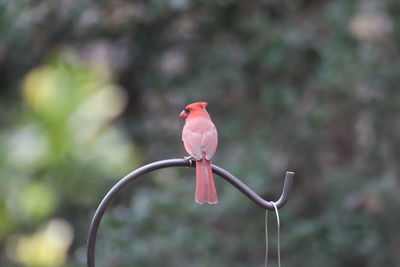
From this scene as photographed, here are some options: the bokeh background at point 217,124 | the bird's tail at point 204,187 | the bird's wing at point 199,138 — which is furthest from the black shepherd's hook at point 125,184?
A: the bokeh background at point 217,124

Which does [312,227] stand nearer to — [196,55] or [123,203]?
[196,55]

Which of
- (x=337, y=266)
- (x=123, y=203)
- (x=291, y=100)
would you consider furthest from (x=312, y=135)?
(x=123, y=203)

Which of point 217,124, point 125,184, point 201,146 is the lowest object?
point 125,184

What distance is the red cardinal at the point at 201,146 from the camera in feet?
7.27

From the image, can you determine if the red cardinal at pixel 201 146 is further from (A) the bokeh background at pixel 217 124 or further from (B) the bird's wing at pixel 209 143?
(A) the bokeh background at pixel 217 124

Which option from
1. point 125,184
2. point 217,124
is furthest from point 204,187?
point 217,124

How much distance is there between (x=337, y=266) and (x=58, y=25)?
2552 mm

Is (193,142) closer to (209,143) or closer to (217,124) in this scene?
(209,143)

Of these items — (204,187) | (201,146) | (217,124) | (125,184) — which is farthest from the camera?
(217,124)

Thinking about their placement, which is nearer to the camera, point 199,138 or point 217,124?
point 199,138

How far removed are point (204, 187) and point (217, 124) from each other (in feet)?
9.34

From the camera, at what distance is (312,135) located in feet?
16.0

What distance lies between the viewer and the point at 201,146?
240 centimetres

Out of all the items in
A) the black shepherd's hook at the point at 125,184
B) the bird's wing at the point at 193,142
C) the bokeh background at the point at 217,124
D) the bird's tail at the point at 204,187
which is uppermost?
the bokeh background at the point at 217,124
